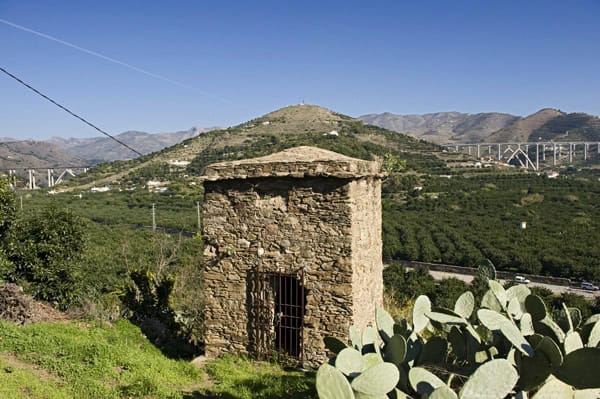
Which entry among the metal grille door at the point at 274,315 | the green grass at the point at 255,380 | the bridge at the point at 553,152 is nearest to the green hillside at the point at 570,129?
the bridge at the point at 553,152

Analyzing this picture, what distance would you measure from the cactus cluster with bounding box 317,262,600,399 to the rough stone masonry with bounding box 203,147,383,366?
2118mm

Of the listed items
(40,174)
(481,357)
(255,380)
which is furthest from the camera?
(40,174)

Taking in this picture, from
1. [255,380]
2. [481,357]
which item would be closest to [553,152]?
[255,380]

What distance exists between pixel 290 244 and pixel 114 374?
8.89 ft

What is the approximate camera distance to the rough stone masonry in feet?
20.3

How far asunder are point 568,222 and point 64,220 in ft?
121

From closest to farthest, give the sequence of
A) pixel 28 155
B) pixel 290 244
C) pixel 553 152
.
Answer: pixel 290 244 → pixel 553 152 → pixel 28 155

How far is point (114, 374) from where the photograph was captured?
Result: 566 centimetres

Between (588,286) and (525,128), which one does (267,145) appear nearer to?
(588,286)

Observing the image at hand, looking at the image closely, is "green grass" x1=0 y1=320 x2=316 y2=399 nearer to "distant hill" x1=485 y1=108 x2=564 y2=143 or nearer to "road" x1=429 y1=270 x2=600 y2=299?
"road" x1=429 y1=270 x2=600 y2=299

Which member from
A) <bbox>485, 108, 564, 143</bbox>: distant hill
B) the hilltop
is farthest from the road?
<bbox>485, 108, 564, 143</bbox>: distant hill

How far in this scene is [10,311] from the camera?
297 inches

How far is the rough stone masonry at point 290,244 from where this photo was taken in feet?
20.3

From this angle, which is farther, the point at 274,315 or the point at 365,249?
the point at 365,249
